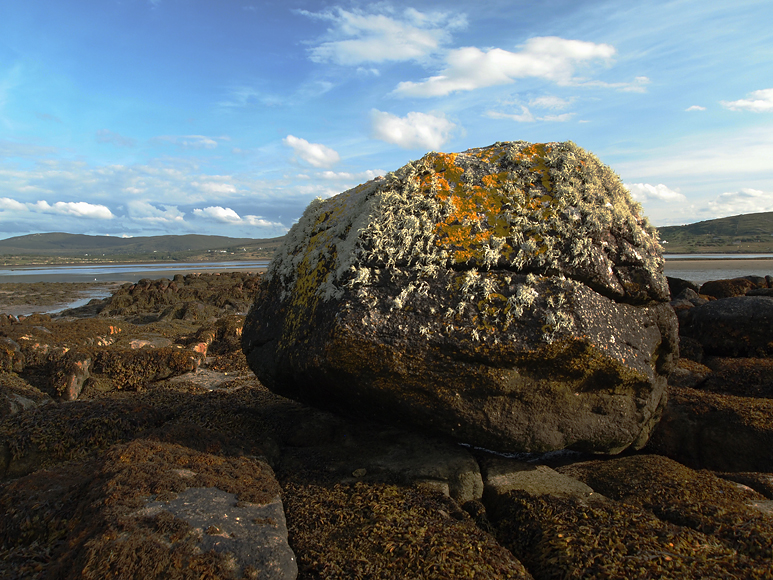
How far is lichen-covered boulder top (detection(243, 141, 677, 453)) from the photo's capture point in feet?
15.1

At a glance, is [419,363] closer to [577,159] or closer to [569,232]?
[569,232]

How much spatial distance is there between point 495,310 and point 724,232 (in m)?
162

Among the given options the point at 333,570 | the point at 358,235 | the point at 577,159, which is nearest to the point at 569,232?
the point at 577,159

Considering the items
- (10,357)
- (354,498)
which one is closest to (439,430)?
(354,498)

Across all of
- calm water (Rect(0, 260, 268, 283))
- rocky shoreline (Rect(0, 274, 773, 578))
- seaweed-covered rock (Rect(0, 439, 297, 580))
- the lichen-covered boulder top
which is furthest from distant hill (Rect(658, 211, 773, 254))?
seaweed-covered rock (Rect(0, 439, 297, 580))

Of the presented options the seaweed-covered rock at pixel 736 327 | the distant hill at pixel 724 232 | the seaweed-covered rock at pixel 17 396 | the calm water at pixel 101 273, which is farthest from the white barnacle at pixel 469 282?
the distant hill at pixel 724 232

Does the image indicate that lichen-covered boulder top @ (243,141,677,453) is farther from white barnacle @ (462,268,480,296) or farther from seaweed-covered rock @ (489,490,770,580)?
seaweed-covered rock @ (489,490,770,580)

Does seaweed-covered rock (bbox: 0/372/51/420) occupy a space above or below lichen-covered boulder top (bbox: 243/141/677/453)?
below

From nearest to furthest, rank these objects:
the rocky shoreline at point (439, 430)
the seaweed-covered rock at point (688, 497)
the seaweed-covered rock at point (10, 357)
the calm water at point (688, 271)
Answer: the rocky shoreline at point (439, 430) < the seaweed-covered rock at point (688, 497) < the seaweed-covered rock at point (10, 357) < the calm water at point (688, 271)

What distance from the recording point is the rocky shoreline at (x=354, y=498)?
3.15 m

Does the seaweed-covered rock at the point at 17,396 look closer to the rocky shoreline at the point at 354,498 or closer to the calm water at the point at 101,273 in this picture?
the rocky shoreline at the point at 354,498

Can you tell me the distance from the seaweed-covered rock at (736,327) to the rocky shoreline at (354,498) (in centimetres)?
179

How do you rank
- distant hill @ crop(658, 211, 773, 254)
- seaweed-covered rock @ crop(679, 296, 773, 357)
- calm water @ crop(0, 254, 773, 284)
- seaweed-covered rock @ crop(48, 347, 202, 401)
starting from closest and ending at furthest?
seaweed-covered rock @ crop(48, 347, 202, 401) → seaweed-covered rock @ crop(679, 296, 773, 357) → calm water @ crop(0, 254, 773, 284) → distant hill @ crop(658, 211, 773, 254)

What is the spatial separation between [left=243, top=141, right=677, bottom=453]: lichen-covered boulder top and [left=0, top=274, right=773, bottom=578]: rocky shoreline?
51cm
